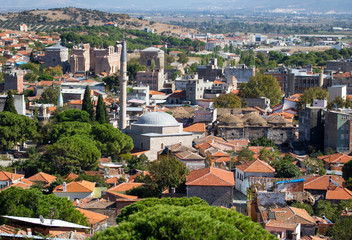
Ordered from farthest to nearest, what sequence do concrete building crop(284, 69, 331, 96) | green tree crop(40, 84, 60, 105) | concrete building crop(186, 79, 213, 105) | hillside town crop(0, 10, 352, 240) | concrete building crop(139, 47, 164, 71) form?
concrete building crop(139, 47, 164, 71), concrete building crop(284, 69, 331, 96), concrete building crop(186, 79, 213, 105), green tree crop(40, 84, 60, 105), hillside town crop(0, 10, 352, 240)

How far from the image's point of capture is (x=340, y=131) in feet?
114

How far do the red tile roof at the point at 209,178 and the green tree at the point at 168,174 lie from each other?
325mm

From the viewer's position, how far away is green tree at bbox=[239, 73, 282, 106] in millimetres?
51156

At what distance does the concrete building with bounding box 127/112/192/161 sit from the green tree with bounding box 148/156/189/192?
821 cm

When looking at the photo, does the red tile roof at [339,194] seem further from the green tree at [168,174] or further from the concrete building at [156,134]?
the concrete building at [156,134]

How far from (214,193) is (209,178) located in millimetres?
576

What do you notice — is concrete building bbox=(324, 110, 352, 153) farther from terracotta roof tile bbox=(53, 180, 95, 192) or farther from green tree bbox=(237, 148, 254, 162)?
terracotta roof tile bbox=(53, 180, 95, 192)

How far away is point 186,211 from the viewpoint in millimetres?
16297

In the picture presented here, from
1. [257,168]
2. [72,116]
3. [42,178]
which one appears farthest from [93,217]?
[72,116]

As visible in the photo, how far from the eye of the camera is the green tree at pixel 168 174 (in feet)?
84.3

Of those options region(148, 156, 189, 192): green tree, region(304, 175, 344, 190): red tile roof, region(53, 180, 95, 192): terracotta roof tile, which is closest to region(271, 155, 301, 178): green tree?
region(304, 175, 344, 190): red tile roof

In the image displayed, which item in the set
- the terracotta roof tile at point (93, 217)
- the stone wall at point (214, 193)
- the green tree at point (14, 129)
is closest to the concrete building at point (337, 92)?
the green tree at point (14, 129)

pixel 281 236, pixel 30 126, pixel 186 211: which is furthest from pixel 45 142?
pixel 186 211

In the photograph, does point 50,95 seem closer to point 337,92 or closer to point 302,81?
point 337,92
